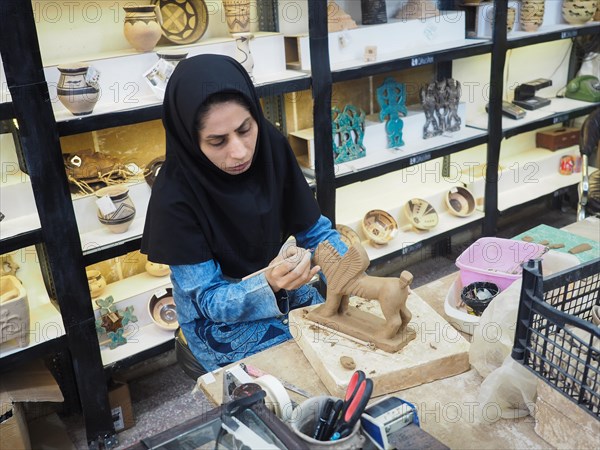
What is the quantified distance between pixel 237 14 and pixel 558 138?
2697 millimetres

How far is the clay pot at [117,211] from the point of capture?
2.57 m

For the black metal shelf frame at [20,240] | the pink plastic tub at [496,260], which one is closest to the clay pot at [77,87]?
the black metal shelf frame at [20,240]

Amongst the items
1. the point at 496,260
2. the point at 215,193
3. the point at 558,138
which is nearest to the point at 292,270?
the point at 215,193

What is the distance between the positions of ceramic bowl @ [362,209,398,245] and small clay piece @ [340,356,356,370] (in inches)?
81.8

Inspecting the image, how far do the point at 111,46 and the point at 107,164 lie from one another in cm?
54

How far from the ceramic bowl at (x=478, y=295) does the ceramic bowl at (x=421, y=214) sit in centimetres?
195

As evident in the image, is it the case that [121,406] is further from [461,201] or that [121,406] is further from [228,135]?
[461,201]

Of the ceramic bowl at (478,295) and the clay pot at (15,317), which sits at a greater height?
the ceramic bowl at (478,295)

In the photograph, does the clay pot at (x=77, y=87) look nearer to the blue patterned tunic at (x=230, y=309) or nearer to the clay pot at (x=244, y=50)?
the clay pot at (x=244, y=50)

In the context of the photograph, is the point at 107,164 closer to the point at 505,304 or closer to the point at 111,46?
the point at 111,46

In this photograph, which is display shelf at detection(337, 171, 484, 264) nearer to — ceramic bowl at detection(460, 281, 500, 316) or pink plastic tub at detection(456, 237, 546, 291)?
pink plastic tub at detection(456, 237, 546, 291)

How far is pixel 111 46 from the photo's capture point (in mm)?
2812

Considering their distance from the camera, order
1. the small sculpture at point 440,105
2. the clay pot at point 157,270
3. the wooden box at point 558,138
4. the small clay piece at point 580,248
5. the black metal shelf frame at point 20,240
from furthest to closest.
Answer: 1. the wooden box at point 558,138
2. the small sculpture at point 440,105
3. the clay pot at point 157,270
4. the black metal shelf frame at point 20,240
5. the small clay piece at point 580,248

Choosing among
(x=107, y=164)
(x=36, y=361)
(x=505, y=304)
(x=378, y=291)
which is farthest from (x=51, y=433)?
(x=505, y=304)
